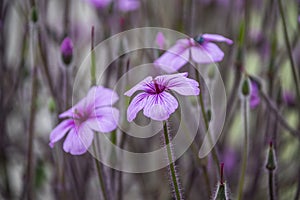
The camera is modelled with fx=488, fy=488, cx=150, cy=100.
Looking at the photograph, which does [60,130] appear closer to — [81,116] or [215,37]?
[81,116]

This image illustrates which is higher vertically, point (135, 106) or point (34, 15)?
point (34, 15)

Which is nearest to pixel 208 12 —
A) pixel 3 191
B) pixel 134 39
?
pixel 134 39

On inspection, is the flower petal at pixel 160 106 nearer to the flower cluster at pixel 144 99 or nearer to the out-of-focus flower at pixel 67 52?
the flower cluster at pixel 144 99

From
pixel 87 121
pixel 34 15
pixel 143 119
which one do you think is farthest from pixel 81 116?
pixel 143 119

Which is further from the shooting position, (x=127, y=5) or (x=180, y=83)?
(x=127, y=5)

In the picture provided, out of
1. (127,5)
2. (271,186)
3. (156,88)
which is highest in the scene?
(127,5)

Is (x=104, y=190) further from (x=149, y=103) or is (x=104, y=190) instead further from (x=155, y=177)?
(x=155, y=177)

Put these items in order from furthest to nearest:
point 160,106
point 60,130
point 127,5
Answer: point 127,5 < point 60,130 < point 160,106

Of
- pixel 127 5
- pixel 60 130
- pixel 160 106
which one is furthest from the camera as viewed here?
pixel 127 5
